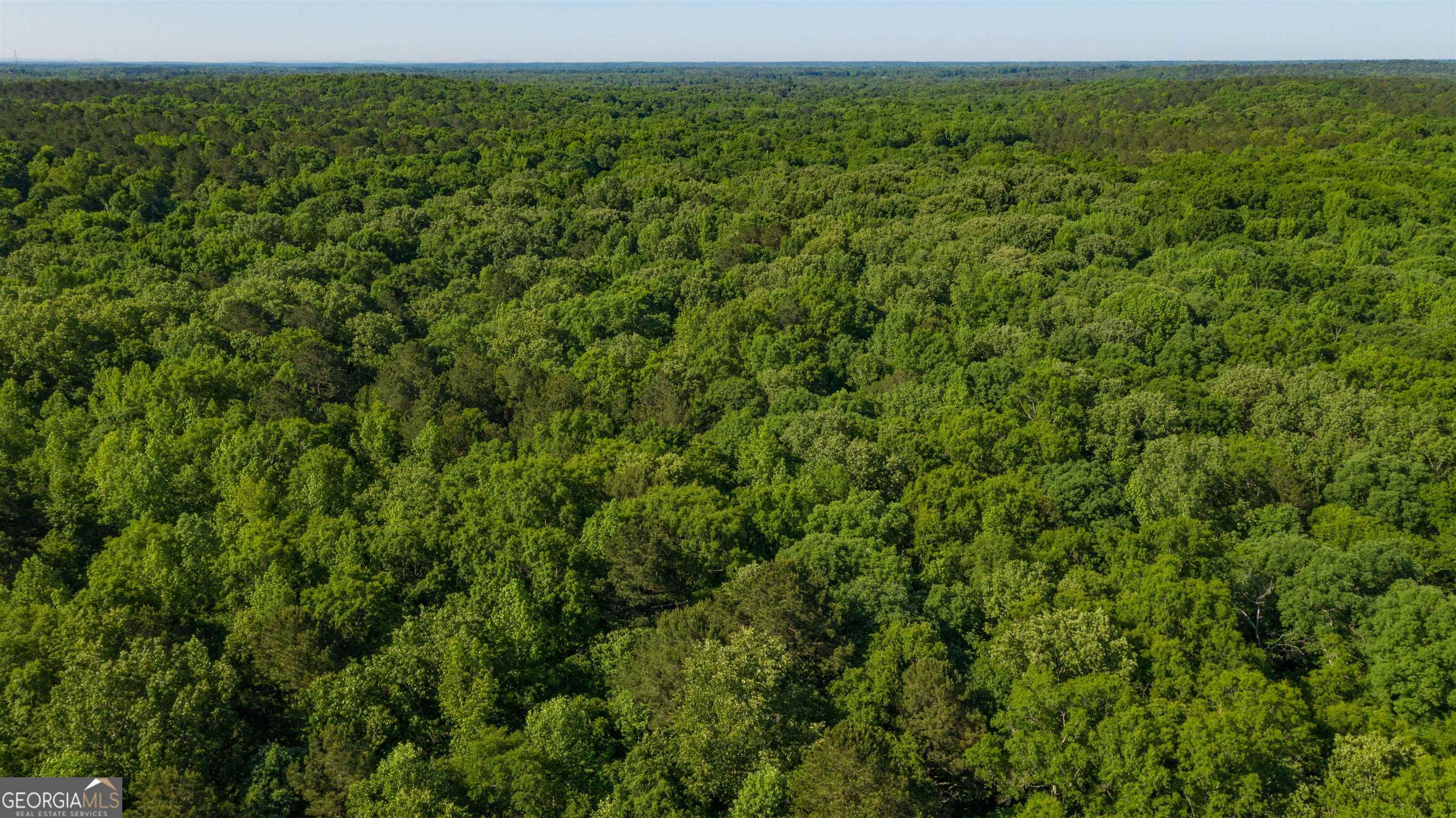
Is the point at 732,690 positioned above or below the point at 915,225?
below

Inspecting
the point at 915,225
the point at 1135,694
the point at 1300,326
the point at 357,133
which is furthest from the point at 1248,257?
the point at 357,133

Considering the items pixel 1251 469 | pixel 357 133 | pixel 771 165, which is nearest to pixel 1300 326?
pixel 1251 469

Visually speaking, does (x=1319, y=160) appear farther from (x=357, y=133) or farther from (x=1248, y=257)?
(x=357, y=133)

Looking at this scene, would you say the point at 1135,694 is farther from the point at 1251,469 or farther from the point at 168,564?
the point at 168,564

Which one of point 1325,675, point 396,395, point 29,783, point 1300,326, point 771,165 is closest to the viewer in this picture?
point 29,783

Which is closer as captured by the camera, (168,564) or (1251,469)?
(168,564)

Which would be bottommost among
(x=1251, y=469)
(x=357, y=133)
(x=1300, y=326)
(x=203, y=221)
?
(x=1251, y=469)

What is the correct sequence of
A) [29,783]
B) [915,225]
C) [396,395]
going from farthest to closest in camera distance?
1. [915,225]
2. [396,395]
3. [29,783]
